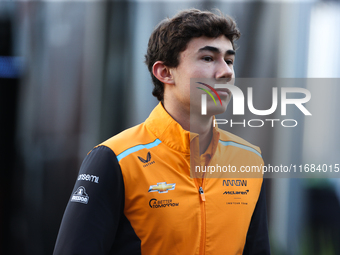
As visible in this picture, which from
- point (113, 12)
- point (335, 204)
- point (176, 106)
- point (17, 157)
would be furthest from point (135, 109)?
point (335, 204)

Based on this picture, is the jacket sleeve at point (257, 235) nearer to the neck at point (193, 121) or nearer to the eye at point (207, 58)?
the neck at point (193, 121)

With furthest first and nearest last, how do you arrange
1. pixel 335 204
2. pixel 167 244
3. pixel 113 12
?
1. pixel 113 12
2. pixel 335 204
3. pixel 167 244

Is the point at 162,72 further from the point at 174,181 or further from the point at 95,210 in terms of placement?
the point at 95,210

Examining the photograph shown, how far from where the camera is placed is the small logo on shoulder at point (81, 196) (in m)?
1.05

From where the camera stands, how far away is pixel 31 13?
8.11ft

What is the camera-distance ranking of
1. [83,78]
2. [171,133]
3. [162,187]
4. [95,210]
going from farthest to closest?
1. [83,78]
2. [171,133]
3. [162,187]
4. [95,210]

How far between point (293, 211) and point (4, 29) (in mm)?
2757

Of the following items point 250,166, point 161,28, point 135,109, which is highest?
point 161,28

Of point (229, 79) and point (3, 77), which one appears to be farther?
point (3, 77)

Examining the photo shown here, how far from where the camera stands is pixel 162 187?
113 centimetres

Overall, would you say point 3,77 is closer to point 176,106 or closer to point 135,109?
point 135,109

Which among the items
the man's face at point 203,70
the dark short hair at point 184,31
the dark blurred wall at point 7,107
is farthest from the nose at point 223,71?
the dark blurred wall at point 7,107

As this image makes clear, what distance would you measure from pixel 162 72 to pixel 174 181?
51 centimetres

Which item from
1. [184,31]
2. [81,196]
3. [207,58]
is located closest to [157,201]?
[81,196]
